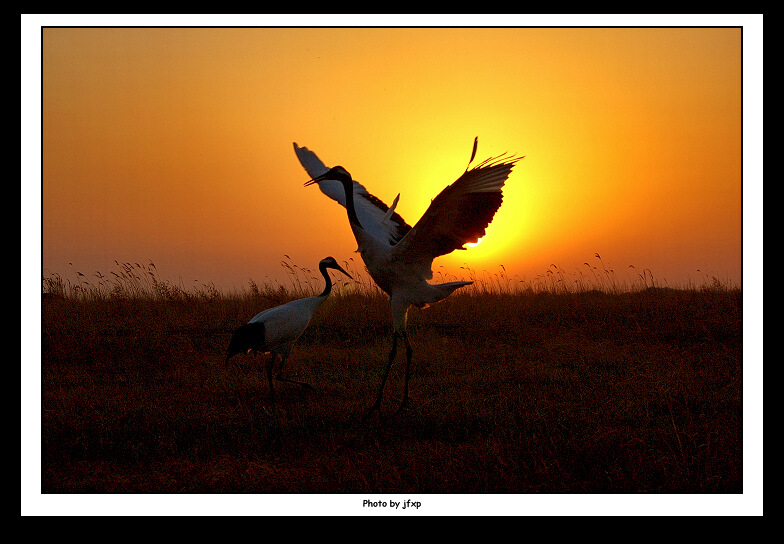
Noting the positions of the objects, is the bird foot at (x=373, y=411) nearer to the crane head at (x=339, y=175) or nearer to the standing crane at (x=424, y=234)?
the standing crane at (x=424, y=234)

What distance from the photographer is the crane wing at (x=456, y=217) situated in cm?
571

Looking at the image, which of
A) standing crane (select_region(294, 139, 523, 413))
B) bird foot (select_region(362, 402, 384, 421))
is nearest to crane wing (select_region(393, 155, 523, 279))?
standing crane (select_region(294, 139, 523, 413))

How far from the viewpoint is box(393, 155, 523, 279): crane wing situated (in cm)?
571

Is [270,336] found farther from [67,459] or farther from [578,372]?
[578,372]

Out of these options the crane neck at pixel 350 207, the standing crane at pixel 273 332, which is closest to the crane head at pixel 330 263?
the standing crane at pixel 273 332

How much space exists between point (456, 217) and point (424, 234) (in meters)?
0.31

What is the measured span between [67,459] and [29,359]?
2.74 feet

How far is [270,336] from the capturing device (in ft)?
22.8

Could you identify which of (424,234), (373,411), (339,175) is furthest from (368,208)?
(373,411)

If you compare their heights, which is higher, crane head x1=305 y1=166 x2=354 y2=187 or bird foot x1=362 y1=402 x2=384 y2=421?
crane head x1=305 y1=166 x2=354 y2=187

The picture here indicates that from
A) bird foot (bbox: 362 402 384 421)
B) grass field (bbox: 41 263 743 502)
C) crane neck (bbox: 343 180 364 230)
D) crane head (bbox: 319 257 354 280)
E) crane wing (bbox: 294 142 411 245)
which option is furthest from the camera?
crane head (bbox: 319 257 354 280)

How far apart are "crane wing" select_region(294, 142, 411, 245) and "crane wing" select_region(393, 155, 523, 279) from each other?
2.59ft

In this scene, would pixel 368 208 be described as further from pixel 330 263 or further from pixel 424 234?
pixel 424 234

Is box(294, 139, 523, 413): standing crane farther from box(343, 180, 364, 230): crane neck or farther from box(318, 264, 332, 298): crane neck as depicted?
box(318, 264, 332, 298): crane neck
